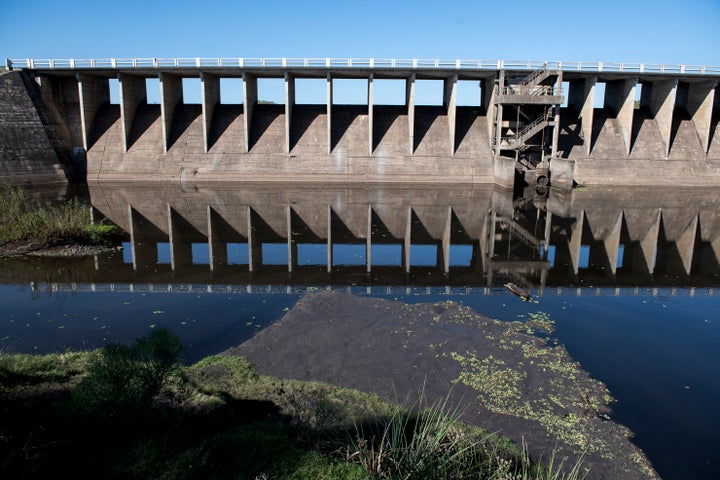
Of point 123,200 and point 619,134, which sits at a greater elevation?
point 619,134

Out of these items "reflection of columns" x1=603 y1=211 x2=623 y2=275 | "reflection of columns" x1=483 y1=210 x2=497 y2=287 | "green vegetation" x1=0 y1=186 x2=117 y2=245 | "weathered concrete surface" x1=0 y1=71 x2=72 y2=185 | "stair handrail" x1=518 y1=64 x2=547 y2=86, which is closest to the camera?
"reflection of columns" x1=483 y1=210 x2=497 y2=287

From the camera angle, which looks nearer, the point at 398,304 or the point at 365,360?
the point at 365,360

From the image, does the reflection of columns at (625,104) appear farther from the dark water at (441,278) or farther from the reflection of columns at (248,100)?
the reflection of columns at (248,100)

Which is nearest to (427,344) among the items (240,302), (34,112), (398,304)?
(398,304)

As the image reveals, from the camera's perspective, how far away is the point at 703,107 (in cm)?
3653

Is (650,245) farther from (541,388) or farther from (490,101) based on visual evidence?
(490,101)

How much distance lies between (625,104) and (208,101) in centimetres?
2998

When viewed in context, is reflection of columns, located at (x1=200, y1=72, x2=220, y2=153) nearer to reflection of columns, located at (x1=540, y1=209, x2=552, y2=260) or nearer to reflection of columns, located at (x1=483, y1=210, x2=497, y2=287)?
reflection of columns, located at (x1=483, y1=210, x2=497, y2=287)

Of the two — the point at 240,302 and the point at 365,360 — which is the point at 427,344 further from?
the point at 240,302

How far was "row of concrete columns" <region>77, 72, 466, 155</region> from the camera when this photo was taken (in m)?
36.0

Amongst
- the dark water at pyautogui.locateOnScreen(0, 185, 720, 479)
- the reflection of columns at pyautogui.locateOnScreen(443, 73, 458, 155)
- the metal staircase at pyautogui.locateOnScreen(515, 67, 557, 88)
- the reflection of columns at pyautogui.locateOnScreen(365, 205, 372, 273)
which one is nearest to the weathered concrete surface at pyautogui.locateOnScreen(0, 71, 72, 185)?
the dark water at pyautogui.locateOnScreen(0, 185, 720, 479)

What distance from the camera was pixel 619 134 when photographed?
36969mm

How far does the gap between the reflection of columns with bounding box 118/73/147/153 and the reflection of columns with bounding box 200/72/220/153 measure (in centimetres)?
568

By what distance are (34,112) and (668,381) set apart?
129 ft
